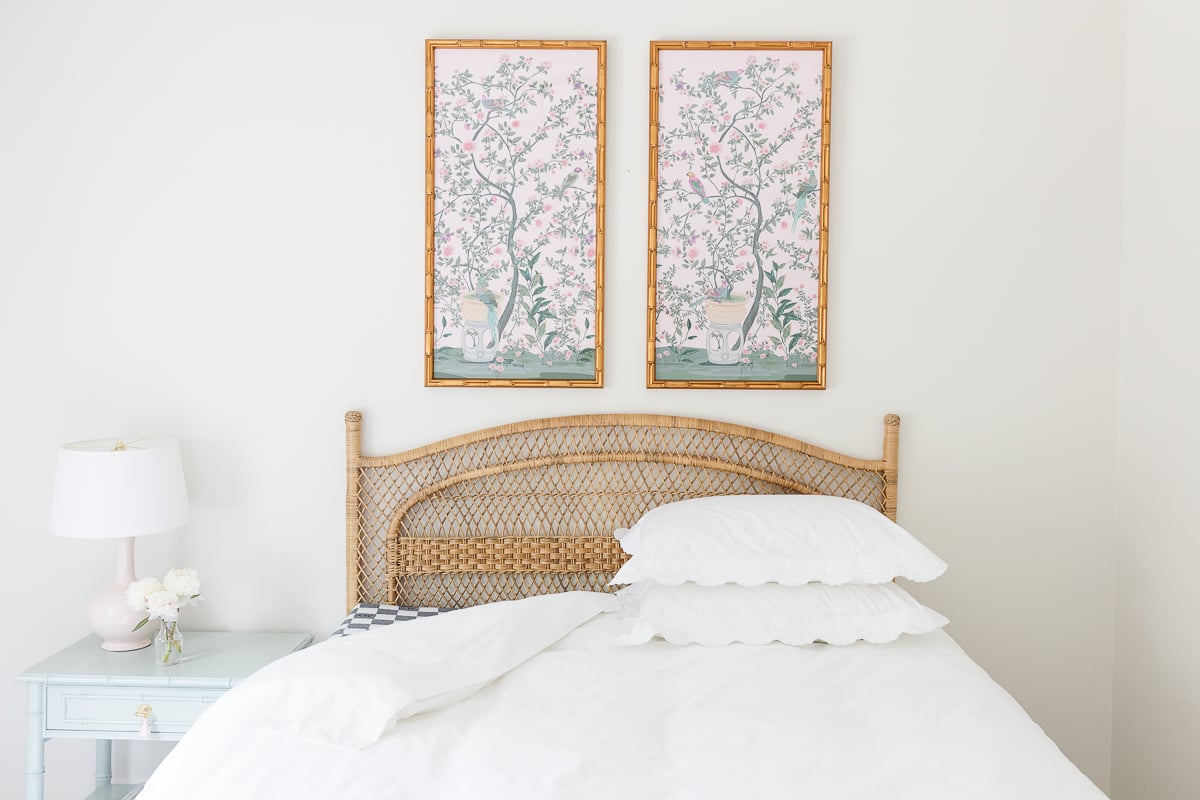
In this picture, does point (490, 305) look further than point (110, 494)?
Yes

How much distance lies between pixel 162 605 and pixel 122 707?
10.6 inches

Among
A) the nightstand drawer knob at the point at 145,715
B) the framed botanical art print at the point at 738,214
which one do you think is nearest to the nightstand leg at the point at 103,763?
the nightstand drawer knob at the point at 145,715

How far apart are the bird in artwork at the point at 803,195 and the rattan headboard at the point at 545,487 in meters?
0.66

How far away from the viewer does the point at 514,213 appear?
2562 millimetres

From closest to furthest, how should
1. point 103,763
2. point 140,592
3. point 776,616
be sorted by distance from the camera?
point 776,616 < point 140,592 < point 103,763

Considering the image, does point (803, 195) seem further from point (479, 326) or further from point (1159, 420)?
point (1159, 420)

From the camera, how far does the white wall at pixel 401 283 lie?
255cm

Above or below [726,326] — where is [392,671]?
below

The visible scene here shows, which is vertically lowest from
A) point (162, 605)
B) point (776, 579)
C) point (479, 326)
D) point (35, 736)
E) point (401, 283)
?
point (35, 736)

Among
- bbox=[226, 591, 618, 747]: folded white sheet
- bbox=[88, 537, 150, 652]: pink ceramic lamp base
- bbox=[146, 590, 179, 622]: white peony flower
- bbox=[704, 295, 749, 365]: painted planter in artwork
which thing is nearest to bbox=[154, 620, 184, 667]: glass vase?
bbox=[146, 590, 179, 622]: white peony flower

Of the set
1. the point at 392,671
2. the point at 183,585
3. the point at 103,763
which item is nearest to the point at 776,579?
the point at 392,671

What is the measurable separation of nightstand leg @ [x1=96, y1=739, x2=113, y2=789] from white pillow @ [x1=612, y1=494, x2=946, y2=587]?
168 centimetres

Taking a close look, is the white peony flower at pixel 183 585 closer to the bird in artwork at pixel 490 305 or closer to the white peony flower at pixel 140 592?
the white peony flower at pixel 140 592

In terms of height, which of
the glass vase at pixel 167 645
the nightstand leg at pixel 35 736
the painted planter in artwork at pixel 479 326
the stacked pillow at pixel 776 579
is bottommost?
the nightstand leg at pixel 35 736
